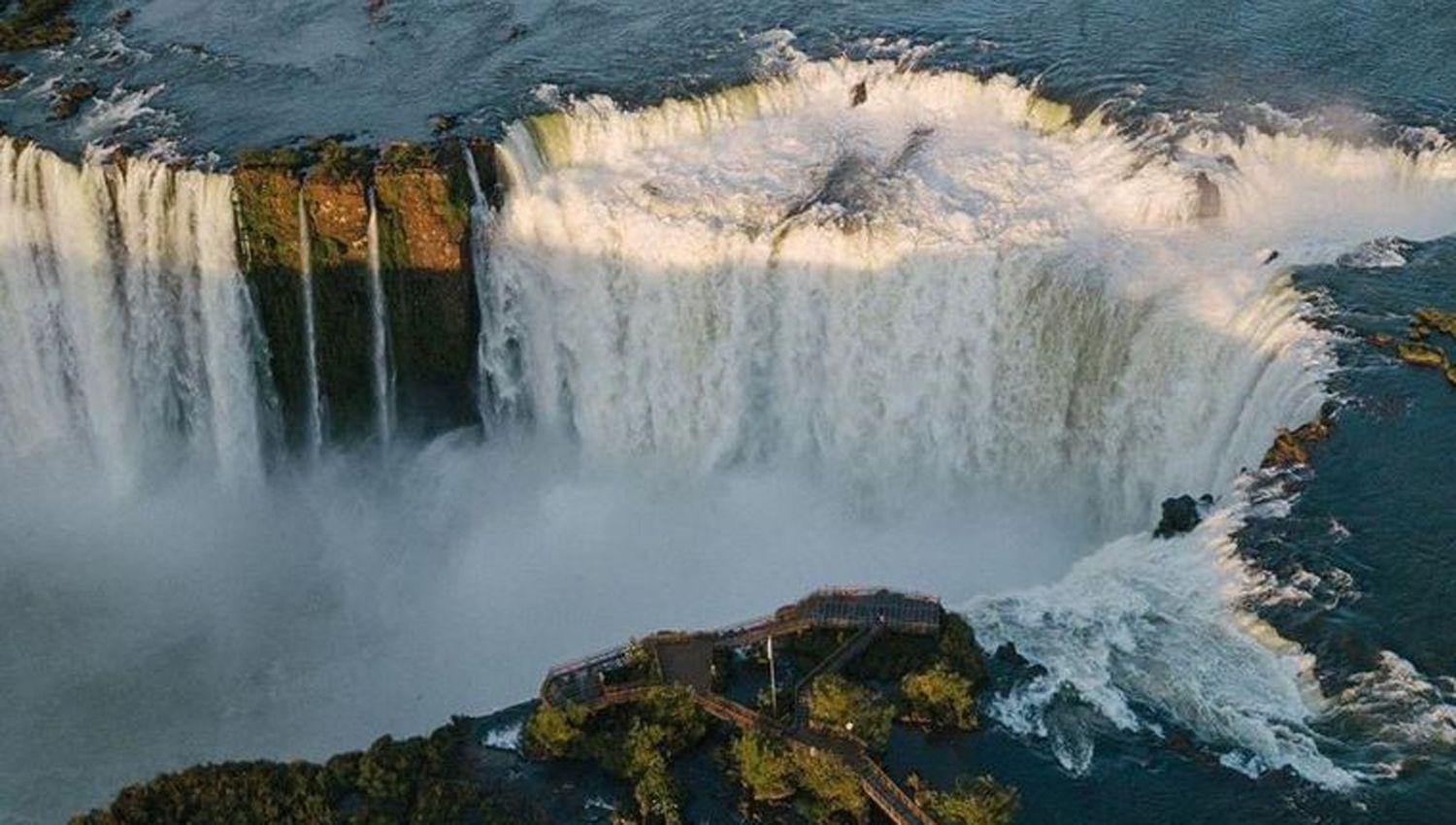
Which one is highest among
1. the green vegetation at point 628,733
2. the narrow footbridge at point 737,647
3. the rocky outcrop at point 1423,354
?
the rocky outcrop at point 1423,354

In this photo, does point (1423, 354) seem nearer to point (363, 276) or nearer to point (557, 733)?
point (557, 733)

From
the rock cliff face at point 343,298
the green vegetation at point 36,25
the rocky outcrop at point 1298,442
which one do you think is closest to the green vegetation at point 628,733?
the rocky outcrop at point 1298,442

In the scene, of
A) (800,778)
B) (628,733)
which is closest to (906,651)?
(800,778)

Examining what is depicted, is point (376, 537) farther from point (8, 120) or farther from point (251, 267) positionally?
point (8, 120)

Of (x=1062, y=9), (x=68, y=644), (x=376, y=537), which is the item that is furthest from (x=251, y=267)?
(x=1062, y=9)

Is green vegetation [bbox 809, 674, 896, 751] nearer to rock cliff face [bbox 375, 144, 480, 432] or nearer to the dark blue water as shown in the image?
rock cliff face [bbox 375, 144, 480, 432]

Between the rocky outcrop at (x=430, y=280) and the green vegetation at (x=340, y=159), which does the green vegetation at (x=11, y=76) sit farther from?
the rocky outcrop at (x=430, y=280)

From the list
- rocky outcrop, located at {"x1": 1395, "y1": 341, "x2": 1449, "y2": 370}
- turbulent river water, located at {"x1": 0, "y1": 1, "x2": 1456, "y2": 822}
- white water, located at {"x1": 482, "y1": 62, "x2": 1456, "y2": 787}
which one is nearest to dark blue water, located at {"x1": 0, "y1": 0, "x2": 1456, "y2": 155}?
turbulent river water, located at {"x1": 0, "y1": 1, "x2": 1456, "y2": 822}
